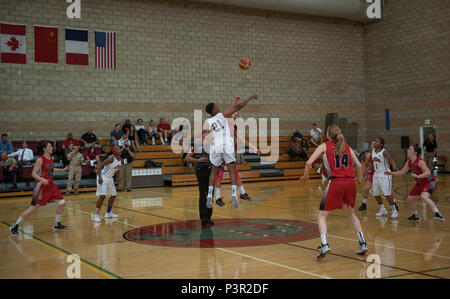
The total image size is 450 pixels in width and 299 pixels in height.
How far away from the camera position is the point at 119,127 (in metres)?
20.3

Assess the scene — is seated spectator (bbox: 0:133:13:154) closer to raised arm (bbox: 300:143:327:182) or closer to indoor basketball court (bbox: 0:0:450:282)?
indoor basketball court (bbox: 0:0:450:282)

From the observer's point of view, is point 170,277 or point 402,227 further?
point 402,227

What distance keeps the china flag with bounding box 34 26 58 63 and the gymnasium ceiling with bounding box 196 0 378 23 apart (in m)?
7.66

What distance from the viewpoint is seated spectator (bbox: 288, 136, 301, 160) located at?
78.5 feet

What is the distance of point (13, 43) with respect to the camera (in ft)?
64.5

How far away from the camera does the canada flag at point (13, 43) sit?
1948cm

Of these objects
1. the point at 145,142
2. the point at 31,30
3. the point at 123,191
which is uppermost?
the point at 31,30

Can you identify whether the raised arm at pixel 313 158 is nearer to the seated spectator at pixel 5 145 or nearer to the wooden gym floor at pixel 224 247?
the wooden gym floor at pixel 224 247

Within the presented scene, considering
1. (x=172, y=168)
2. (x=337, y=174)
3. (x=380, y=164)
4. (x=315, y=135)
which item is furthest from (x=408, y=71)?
(x=337, y=174)

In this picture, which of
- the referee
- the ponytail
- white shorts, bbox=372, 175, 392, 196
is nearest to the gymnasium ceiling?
white shorts, bbox=372, 175, 392, 196

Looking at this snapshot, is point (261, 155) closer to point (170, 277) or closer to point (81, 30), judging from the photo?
point (81, 30)

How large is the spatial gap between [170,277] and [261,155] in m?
18.8
